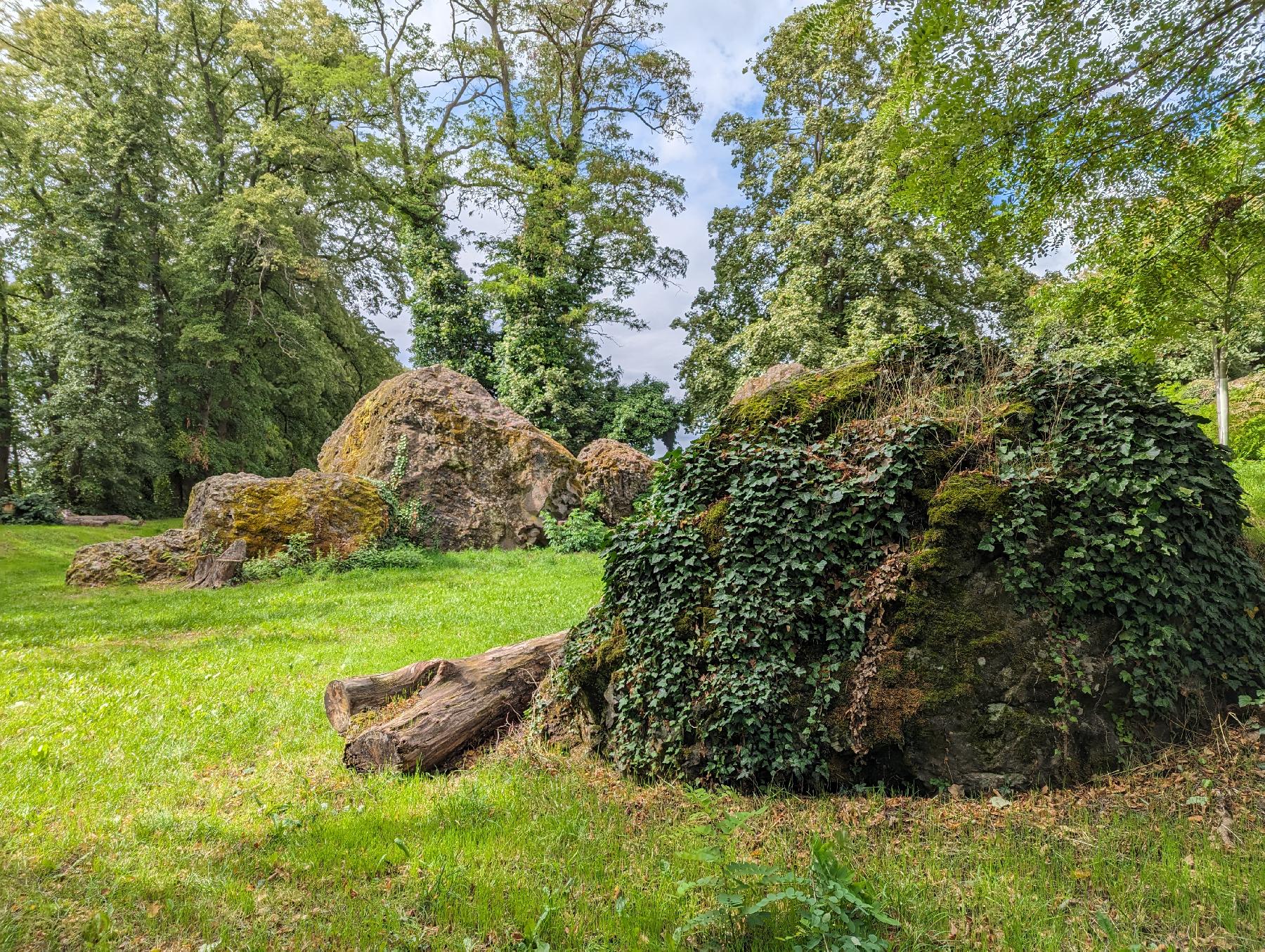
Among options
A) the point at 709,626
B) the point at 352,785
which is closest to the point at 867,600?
the point at 709,626

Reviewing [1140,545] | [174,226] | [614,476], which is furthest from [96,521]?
[1140,545]

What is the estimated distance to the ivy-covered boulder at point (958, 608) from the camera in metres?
4.14

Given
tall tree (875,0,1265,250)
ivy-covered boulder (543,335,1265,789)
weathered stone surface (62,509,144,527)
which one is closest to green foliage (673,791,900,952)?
ivy-covered boulder (543,335,1265,789)

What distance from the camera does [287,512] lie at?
14617 mm

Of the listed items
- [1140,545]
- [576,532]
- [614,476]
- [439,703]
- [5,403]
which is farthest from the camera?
[5,403]

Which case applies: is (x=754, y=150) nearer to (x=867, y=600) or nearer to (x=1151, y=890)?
(x=867, y=600)

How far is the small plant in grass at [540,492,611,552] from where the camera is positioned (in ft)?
60.2

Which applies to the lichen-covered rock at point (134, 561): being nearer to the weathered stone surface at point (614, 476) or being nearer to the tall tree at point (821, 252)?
the weathered stone surface at point (614, 476)

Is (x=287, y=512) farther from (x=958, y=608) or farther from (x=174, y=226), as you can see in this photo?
(x=174, y=226)

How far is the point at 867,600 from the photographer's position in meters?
4.36

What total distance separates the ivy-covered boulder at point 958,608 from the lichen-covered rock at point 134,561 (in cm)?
1442

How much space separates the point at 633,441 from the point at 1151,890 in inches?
958

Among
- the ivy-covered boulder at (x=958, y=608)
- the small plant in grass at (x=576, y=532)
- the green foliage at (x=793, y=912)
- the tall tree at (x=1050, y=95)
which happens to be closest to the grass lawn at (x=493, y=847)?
the green foliage at (x=793, y=912)

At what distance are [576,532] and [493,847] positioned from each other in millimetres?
15014
